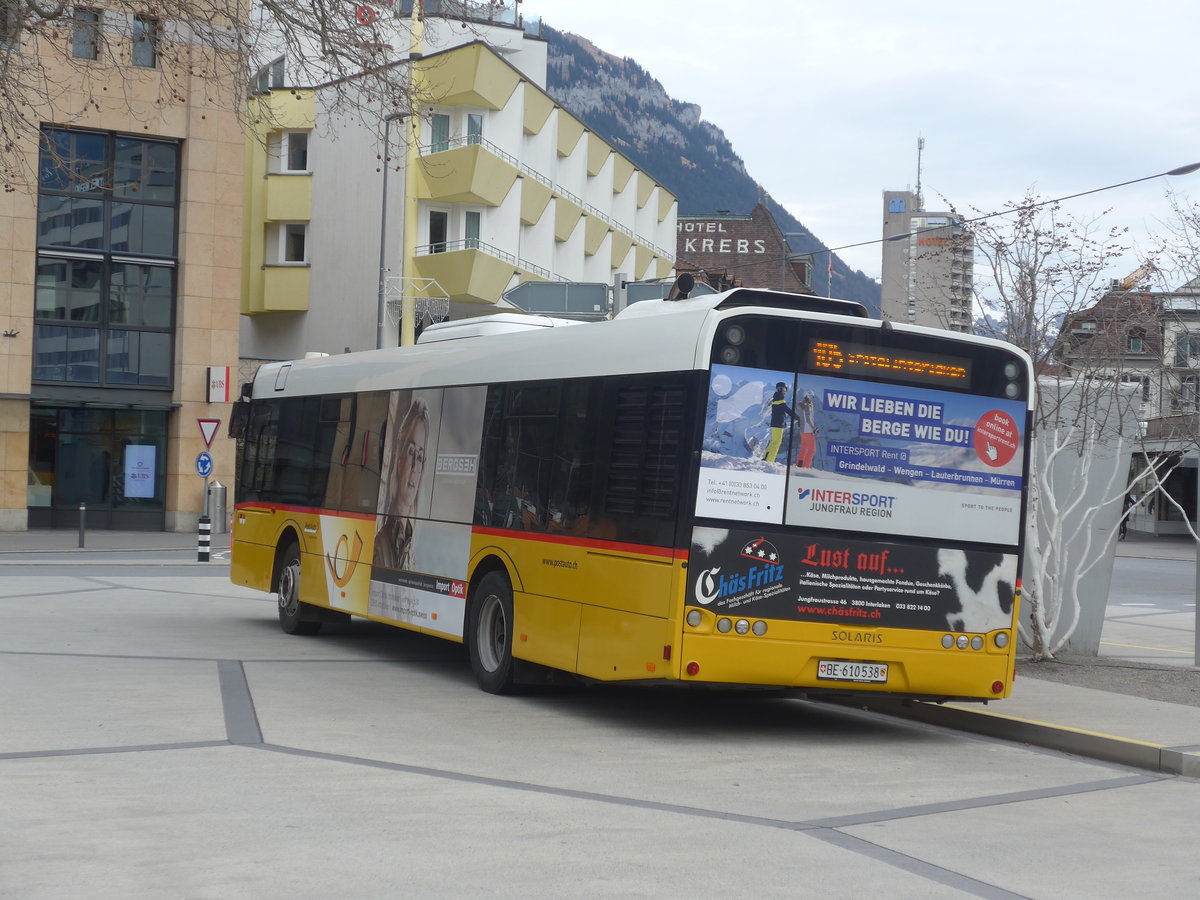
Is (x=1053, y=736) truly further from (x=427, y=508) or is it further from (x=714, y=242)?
(x=714, y=242)

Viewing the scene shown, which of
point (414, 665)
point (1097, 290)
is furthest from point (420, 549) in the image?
point (1097, 290)

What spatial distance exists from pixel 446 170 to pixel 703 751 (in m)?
39.3

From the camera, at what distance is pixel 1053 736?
34.5ft

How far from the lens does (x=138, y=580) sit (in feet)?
79.6

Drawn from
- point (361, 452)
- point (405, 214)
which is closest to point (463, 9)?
point (361, 452)

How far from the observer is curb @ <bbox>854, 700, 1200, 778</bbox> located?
9.64m

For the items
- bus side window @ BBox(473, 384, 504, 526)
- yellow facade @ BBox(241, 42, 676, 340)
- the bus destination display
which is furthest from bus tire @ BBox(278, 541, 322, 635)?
yellow facade @ BBox(241, 42, 676, 340)

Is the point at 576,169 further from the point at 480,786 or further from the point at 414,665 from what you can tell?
the point at 480,786

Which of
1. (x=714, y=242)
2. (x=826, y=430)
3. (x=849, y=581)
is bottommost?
(x=849, y=581)

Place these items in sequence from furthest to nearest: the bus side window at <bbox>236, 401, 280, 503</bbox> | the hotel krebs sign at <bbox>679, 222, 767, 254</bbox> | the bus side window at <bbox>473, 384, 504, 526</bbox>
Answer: the hotel krebs sign at <bbox>679, 222, 767, 254</bbox> < the bus side window at <bbox>236, 401, 280, 503</bbox> < the bus side window at <bbox>473, 384, 504, 526</bbox>

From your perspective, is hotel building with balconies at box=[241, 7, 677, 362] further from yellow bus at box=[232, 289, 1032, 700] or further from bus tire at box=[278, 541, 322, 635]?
yellow bus at box=[232, 289, 1032, 700]

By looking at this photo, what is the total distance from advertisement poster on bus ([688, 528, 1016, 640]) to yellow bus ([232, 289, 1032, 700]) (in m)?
0.01

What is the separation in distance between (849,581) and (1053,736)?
1872 millimetres

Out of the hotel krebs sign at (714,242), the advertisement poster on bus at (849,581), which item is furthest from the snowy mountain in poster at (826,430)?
the hotel krebs sign at (714,242)
